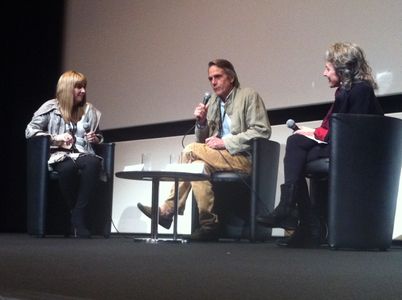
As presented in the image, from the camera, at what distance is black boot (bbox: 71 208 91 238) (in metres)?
3.68

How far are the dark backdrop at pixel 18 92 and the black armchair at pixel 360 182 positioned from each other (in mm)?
3024

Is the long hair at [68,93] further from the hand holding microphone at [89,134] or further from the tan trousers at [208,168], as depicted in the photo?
the tan trousers at [208,168]

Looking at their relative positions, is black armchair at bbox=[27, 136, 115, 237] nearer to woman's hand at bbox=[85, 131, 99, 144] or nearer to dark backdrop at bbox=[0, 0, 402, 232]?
woman's hand at bbox=[85, 131, 99, 144]

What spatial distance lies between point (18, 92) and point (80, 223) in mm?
1852

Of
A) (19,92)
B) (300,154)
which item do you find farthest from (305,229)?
(19,92)

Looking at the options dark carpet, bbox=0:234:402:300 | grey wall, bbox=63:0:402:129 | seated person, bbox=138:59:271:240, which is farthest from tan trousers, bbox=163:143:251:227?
dark carpet, bbox=0:234:402:300

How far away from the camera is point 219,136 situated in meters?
3.80

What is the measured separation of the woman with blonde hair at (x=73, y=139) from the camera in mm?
3727

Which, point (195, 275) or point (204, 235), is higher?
point (195, 275)

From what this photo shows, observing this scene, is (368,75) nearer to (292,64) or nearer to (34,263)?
(292,64)

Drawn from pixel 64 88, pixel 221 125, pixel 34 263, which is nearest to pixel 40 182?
pixel 64 88

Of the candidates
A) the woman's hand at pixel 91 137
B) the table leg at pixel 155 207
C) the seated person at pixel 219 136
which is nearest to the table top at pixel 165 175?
the table leg at pixel 155 207

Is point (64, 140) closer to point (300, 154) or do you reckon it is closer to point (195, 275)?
point (300, 154)

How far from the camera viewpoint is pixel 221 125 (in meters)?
3.82
